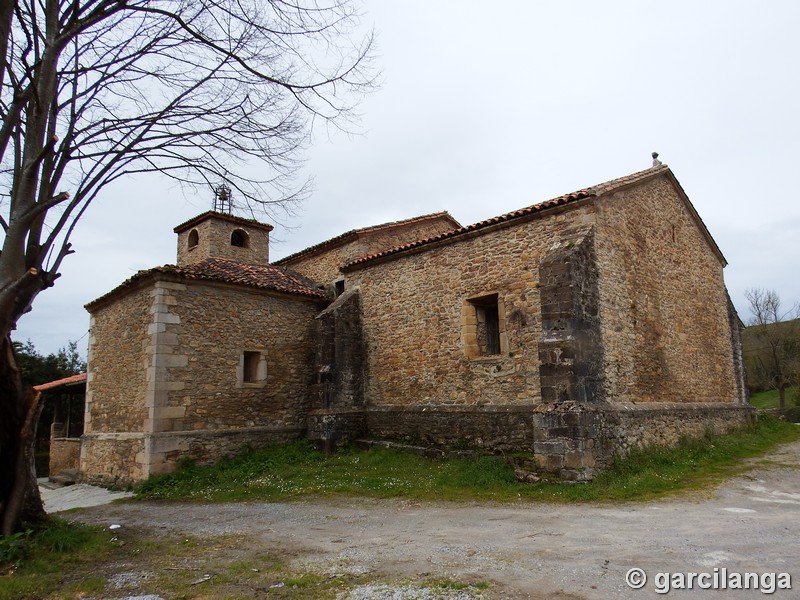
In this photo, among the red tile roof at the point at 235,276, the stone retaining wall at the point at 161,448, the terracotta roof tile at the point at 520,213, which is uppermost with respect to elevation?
the terracotta roof tile at the point at 520,213

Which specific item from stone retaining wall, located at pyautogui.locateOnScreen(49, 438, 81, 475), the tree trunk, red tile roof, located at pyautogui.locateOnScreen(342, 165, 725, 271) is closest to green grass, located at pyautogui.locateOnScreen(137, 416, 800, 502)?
the tree trunk

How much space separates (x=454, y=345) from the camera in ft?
43.2

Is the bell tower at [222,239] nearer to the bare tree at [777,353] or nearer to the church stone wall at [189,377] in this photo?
the church stone wall at [189,377]

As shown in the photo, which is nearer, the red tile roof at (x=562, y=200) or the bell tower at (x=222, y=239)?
the red tile roof at (x=562, y=200)

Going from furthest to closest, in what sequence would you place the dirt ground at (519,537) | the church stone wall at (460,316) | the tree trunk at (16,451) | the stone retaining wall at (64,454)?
the stone retaining wall at (64,454) < the church stone wall at (460,316) < the tree trunk at (16,451) < the dirt ground at (519,537)

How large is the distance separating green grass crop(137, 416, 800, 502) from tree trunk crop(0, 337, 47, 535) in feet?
13.8

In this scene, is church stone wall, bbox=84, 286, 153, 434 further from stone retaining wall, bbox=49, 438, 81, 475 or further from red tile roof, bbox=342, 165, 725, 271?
red tile roof, bbox=342, 165, 725, 271

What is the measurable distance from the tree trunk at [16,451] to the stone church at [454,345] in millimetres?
5717

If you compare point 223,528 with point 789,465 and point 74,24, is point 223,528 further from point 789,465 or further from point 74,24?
point 789,465

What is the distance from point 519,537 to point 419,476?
4.68 metres

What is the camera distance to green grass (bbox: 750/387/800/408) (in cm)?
3000

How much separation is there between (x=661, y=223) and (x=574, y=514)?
357 inches

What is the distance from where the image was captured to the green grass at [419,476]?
9516 mm

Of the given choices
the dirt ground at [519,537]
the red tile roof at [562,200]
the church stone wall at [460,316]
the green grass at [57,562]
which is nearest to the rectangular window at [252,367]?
the church stone wall at [460,316]
